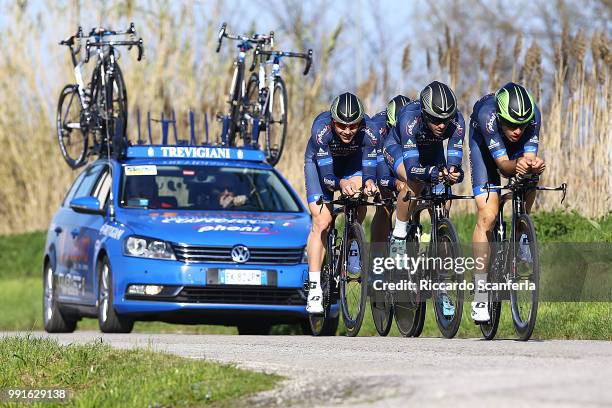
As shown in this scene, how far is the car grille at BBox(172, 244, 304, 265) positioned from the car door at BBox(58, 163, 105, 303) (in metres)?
1.35

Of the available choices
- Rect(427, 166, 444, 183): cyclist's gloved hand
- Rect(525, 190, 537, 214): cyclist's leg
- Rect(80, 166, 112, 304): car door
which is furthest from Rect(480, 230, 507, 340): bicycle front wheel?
Rect(80, 166, 112, 304): car door

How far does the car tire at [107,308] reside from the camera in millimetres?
14547

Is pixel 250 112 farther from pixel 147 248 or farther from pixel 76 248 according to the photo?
pixel 147 248

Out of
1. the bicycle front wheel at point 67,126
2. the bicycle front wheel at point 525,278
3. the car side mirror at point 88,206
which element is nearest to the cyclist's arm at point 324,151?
Answer: the bicycle front wheel at point 525,278

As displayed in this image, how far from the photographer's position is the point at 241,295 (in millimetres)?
14211

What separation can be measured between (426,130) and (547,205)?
19.3 ft

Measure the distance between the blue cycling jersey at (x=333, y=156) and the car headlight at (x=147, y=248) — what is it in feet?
5.10

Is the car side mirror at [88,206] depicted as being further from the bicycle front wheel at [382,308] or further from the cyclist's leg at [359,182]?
the bicycle front wheel at [382,308]

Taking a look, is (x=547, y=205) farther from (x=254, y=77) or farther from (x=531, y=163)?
(x=531, y=163)

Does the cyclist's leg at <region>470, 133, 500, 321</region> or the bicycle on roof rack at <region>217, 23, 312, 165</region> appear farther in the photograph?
the bicycle on roof rack at <region>217, 23, 312, 165</region>

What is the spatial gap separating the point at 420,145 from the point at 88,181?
199 inches

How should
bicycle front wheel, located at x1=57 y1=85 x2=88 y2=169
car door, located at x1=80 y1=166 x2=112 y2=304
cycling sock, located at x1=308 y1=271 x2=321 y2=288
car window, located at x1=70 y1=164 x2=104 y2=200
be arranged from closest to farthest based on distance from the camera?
cycling sock, located at x1=308 y1=271 x2=321 y2=288, car door, located at x1=80 y1=166 x2=112 y2=304, car window, located at x1=70 y1=164 x2=104 y2=200, bicycle front wheel, located at x1=57 y1=85 x2=88 y2=169

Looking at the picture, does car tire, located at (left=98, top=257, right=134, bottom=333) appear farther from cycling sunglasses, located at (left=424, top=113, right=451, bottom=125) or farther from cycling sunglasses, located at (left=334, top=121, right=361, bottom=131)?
cycling sunglasses, located at (left=424, top=113, right=451, bottom=125)

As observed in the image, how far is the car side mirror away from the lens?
1499 cm
